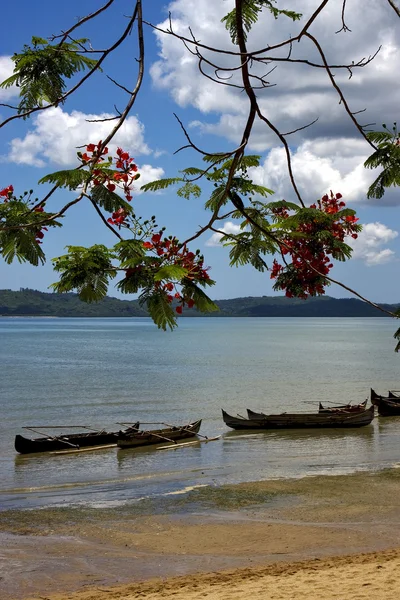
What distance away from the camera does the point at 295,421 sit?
3469cm

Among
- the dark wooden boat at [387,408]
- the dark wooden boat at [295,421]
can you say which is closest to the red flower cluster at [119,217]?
the dark wooden boat at [295,421]

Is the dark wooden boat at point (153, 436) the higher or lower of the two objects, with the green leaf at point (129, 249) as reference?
lower

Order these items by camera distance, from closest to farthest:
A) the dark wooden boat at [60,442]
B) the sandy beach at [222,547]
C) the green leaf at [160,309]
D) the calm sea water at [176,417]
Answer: the green leaf at [160,309], the sandy beach at [222,547], the calm sea water at [176,417], the dark wooden boat at [60,442]

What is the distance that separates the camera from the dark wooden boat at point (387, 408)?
39312 millimetres

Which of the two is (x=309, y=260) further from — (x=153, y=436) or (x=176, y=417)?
(x=176, y=417)

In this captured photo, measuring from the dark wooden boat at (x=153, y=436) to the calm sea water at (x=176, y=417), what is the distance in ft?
1.71

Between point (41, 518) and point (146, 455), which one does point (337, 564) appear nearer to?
point (41, 518)

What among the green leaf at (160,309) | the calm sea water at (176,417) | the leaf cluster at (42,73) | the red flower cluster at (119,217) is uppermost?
the leaf cluster at (42,73)

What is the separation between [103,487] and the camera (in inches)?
898

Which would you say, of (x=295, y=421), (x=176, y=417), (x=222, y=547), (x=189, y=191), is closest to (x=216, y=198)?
(x=189, y=191)

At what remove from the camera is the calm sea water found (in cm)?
2362

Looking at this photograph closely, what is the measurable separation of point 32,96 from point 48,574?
11.2 m

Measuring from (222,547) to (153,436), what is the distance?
14.8 meters

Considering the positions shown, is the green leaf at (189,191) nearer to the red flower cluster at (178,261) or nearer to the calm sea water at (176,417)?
the red flower cluster at (178,261)
